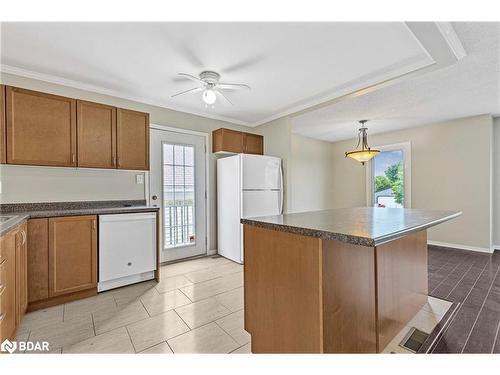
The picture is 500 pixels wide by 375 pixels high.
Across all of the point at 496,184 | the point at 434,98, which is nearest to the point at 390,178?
the point at 496,184

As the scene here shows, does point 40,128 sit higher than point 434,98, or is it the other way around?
point 434,98

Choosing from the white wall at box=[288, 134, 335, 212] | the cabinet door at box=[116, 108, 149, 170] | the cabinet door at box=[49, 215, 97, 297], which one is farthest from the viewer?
the white wall at box=[288, 134, 335, 212]

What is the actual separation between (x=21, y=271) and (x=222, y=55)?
2419 millimetres

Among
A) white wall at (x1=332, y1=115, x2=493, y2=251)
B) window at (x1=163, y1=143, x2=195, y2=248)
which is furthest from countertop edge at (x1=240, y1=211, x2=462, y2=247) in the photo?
white wall at (x1=332, y1=115, x2=493, y2=251)

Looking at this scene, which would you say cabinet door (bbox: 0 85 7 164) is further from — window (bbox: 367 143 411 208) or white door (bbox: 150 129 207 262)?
window (bbox: 367 143 411 208)

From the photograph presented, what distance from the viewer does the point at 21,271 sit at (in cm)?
182

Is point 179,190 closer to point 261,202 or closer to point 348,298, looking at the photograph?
point 261,202

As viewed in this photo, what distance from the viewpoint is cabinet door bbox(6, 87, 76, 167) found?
2150 millimetres

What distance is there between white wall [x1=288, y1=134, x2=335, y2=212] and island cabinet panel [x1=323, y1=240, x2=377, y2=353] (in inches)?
142

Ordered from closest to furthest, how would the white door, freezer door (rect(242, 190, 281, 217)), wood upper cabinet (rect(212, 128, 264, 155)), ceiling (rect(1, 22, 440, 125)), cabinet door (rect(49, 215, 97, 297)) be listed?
ceiling (rect(1, 22, 440, 125)), cabinet door (rect(49, 215, 97, 297)), the white door, freezer door (rect(242, 190, 281, 217)), wood upper cabinet (rect(212, 128, 264, 155))

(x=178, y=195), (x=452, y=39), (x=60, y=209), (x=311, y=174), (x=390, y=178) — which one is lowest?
(x=60, y=209)

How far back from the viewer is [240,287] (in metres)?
2.60
